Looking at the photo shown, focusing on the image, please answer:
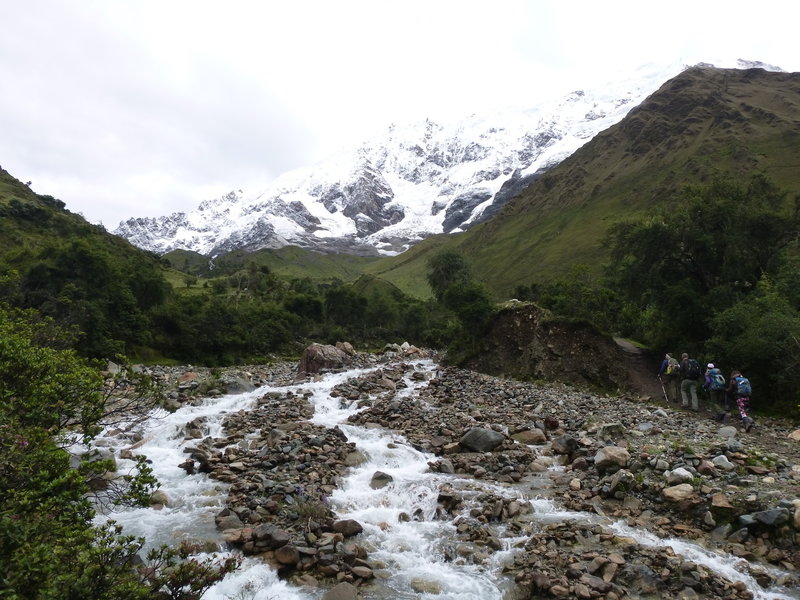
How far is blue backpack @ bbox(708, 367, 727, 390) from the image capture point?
23266 mm

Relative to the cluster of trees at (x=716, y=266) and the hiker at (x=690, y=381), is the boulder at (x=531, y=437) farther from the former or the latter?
the cluster of trees at (x=716, y=266)

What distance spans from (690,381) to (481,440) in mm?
13925

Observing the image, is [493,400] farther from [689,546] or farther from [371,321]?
[371,321]

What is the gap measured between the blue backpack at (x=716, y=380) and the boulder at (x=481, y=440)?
12.2 metres

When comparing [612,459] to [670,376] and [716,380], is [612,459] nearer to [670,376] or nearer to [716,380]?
[716,380]

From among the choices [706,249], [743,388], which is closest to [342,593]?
[743,388]

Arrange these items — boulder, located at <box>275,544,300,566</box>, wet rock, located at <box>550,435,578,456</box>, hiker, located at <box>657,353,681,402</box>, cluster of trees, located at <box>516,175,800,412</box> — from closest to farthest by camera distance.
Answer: boulder, located at <box>275,544,300,566</box>
wet rock, located at <box>550,435,578,456</box>
cluster of trees, located at <box>516,175,800,412</box>
hiker, located at <box>657,353,681,402</box>

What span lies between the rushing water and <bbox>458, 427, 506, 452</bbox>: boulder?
6.06 feet

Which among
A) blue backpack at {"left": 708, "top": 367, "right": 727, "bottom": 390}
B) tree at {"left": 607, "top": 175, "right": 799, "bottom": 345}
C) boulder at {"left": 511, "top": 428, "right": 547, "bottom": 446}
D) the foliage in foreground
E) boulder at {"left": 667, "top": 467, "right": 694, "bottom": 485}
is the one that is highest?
tree at {"left": 607, "top": 175, "right": 799, "bottom": 345}

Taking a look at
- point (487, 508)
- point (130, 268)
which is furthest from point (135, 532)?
point (130, 268)

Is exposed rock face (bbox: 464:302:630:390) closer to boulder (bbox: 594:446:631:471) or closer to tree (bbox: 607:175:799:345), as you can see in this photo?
tree (bbox: 607:175:799:345)

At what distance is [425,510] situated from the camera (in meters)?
14.3

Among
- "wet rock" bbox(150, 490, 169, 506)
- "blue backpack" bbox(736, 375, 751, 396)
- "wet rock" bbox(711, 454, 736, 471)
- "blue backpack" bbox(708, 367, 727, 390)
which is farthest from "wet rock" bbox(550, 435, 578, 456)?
"wet rock" bbox(150, 490, 169, 506)

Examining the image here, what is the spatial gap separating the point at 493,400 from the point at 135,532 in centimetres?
2064
